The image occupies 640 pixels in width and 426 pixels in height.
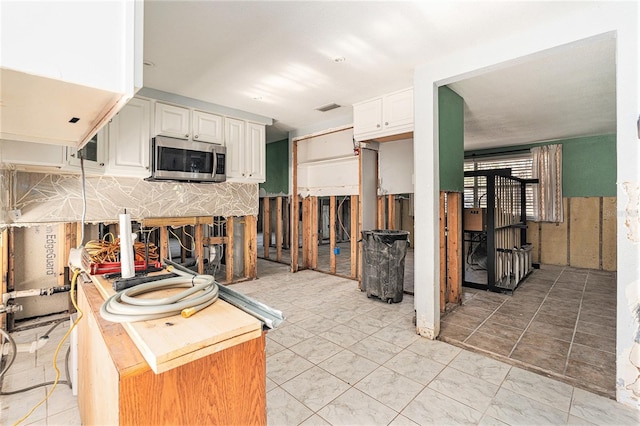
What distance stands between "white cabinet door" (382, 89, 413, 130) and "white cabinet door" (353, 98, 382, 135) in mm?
84

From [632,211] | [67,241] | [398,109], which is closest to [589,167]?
[398,109]

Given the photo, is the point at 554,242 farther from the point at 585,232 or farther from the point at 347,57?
the point at 347,57

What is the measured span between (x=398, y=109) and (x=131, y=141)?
2967 millimetres

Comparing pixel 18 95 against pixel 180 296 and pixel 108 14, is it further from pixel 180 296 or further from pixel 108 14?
pixel 180 296

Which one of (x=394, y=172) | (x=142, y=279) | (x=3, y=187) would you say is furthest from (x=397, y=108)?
(x=3, y=187)

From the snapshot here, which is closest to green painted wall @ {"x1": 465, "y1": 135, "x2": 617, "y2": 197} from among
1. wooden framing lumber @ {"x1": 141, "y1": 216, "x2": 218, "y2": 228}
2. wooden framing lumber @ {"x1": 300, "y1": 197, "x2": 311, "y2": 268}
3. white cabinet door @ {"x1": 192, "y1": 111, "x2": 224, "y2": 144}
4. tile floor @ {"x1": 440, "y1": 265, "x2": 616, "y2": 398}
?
tile floor @ {"x1": 440, "y1": 265, "x2": 616, "y2": 398}

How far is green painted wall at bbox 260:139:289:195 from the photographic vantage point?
19.3 feet

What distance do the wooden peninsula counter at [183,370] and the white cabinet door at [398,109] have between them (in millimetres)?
2911

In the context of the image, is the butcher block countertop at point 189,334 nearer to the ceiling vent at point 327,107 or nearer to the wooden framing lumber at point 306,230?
the ceiling vent at point 327,107

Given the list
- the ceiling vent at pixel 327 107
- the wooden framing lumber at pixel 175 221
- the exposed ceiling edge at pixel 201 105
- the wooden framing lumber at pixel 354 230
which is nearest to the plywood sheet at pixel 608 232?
the wooden framing lumber at pixel 354 230

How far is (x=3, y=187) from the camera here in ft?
8.24

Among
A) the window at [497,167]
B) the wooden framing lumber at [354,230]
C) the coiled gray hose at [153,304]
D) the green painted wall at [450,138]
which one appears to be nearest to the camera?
the coiled gray hose at [153,304]

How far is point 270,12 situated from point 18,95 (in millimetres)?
1611

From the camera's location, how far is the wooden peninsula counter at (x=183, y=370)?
2.53ft
